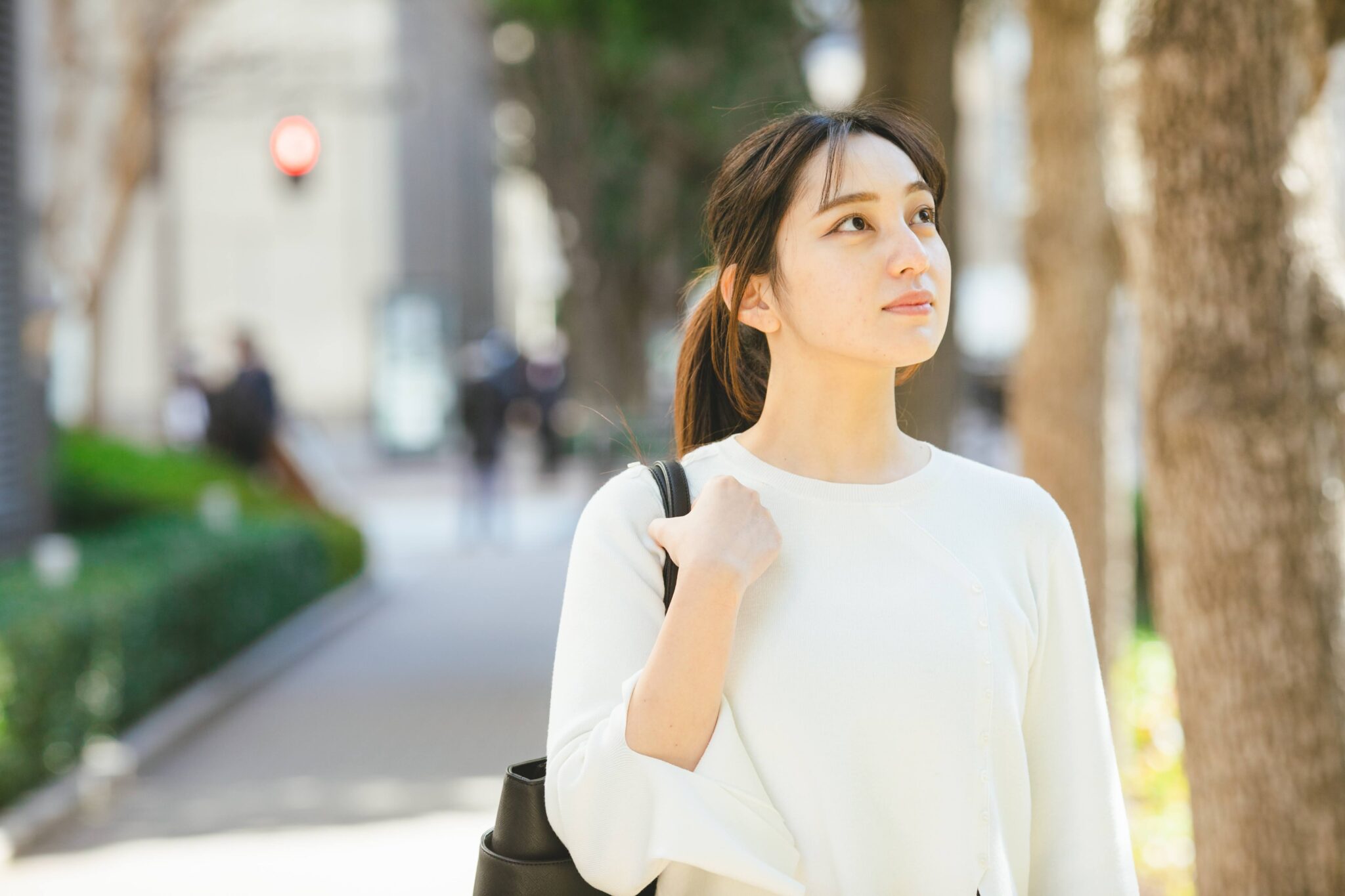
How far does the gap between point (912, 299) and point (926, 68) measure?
7611mm

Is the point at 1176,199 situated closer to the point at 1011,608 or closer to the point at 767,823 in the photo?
the point at 1011,608

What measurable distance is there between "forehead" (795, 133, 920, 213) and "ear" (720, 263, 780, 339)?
0.41 feet

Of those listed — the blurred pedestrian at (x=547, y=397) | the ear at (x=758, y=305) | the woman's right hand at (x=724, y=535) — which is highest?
the ear at (x=758, y=305)

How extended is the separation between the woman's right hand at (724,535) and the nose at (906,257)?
329mm

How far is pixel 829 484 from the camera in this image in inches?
85.1

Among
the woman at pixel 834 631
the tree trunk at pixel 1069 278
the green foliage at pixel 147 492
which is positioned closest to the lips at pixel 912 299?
the woman at pixel 834 631

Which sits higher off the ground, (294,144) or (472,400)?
(294,144)

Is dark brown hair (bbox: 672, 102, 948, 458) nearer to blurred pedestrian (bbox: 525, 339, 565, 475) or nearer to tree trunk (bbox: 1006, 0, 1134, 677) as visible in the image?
tree trunk (bbox: 1006, 0, 1134, 677)

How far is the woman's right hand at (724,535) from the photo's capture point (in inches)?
78.3

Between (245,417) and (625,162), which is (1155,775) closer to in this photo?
(245,417)

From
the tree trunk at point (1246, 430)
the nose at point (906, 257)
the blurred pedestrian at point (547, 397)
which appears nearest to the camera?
the nose at point (906, 257)

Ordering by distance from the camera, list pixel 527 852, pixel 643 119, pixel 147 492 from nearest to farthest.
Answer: pixel 527 852 < pixel 147 492 < pixel 643 119

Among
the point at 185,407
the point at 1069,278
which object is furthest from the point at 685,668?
the point at 185,407

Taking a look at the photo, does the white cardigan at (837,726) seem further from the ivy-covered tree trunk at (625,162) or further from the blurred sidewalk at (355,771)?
the ivy-covered tree trunk at (625,162)
